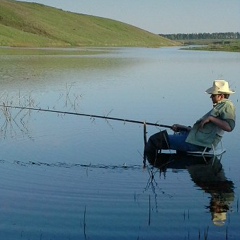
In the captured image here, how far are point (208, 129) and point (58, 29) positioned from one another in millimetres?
130762

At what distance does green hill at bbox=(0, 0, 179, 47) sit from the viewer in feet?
364

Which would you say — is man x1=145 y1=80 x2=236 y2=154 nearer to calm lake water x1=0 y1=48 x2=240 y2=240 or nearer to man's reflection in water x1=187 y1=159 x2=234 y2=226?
calm lake water x1=0 y1=48 x2=240 y2=240

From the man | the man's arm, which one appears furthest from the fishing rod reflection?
the man's arm

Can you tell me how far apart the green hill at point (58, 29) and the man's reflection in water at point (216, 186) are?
86965 mm

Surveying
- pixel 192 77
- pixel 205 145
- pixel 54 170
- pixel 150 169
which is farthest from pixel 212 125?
pixel 192 77

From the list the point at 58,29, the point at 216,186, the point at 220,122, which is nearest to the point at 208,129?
the point at 220,122

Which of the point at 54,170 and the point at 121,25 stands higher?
the point at 121,25

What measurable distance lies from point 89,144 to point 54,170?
2.67m

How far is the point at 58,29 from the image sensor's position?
139 meters

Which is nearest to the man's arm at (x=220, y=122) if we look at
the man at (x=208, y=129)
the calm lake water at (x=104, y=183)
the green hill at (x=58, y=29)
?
the man at (x=208, y=129)

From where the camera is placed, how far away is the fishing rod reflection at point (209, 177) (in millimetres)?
7975

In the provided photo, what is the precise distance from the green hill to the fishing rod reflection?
3390 inches

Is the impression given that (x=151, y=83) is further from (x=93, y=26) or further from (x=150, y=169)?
(x=93, y=26)

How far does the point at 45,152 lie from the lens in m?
12.0
